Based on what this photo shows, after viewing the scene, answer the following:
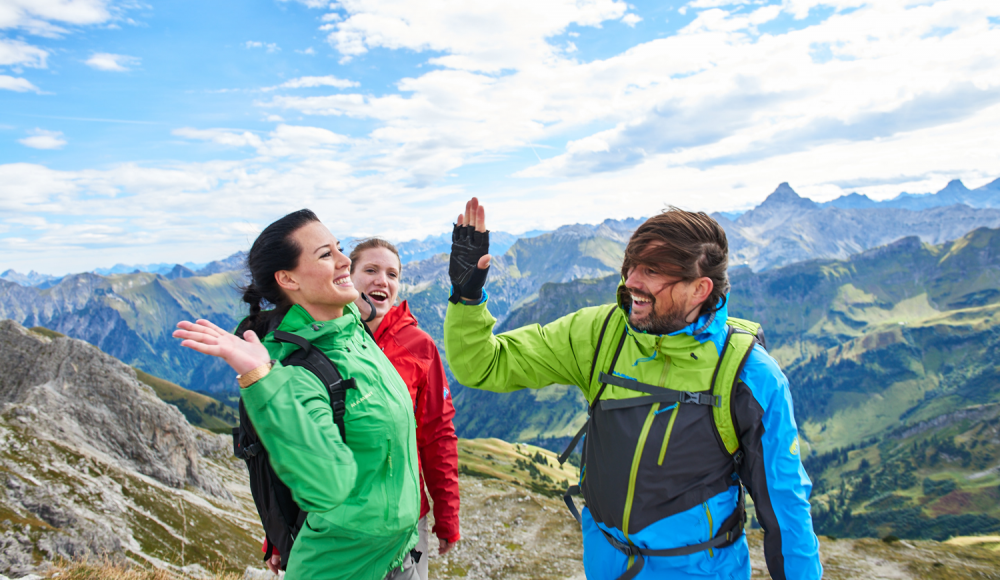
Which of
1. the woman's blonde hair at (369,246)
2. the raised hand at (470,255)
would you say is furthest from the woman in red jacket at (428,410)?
the raised hand at (470,255)

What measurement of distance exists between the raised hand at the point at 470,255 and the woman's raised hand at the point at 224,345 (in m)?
2.06

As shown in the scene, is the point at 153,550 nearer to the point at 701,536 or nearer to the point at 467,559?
the point at 467,559

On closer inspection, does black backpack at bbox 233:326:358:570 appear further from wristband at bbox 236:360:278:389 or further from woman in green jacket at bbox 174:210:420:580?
wristband at bbox 236:360:278:389

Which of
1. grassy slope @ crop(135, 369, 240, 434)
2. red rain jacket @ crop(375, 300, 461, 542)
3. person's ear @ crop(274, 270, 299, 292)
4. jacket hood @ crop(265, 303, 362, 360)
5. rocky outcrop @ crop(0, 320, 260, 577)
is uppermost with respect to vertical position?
person's ear @ crop(274, 270, 299, 292)

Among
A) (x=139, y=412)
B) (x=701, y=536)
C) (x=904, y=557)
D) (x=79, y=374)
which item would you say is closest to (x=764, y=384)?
(x=701, y=536)

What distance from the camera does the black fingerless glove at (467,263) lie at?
5.09 m

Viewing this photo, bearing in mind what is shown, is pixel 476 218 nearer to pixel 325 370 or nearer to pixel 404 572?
pixel 325 370

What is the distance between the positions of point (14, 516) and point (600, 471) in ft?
148

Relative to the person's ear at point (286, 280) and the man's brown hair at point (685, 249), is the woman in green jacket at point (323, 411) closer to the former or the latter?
the person's ear at point (286, 280)

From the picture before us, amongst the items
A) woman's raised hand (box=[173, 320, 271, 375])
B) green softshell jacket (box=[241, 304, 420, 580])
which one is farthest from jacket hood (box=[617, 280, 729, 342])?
woman's raised hand (box=[173, 320, 271, 375])

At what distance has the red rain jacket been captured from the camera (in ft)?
22.1

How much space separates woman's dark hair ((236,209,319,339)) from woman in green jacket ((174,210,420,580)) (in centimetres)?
1

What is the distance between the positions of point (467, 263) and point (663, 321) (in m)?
2.11

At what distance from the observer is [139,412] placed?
66625mm
